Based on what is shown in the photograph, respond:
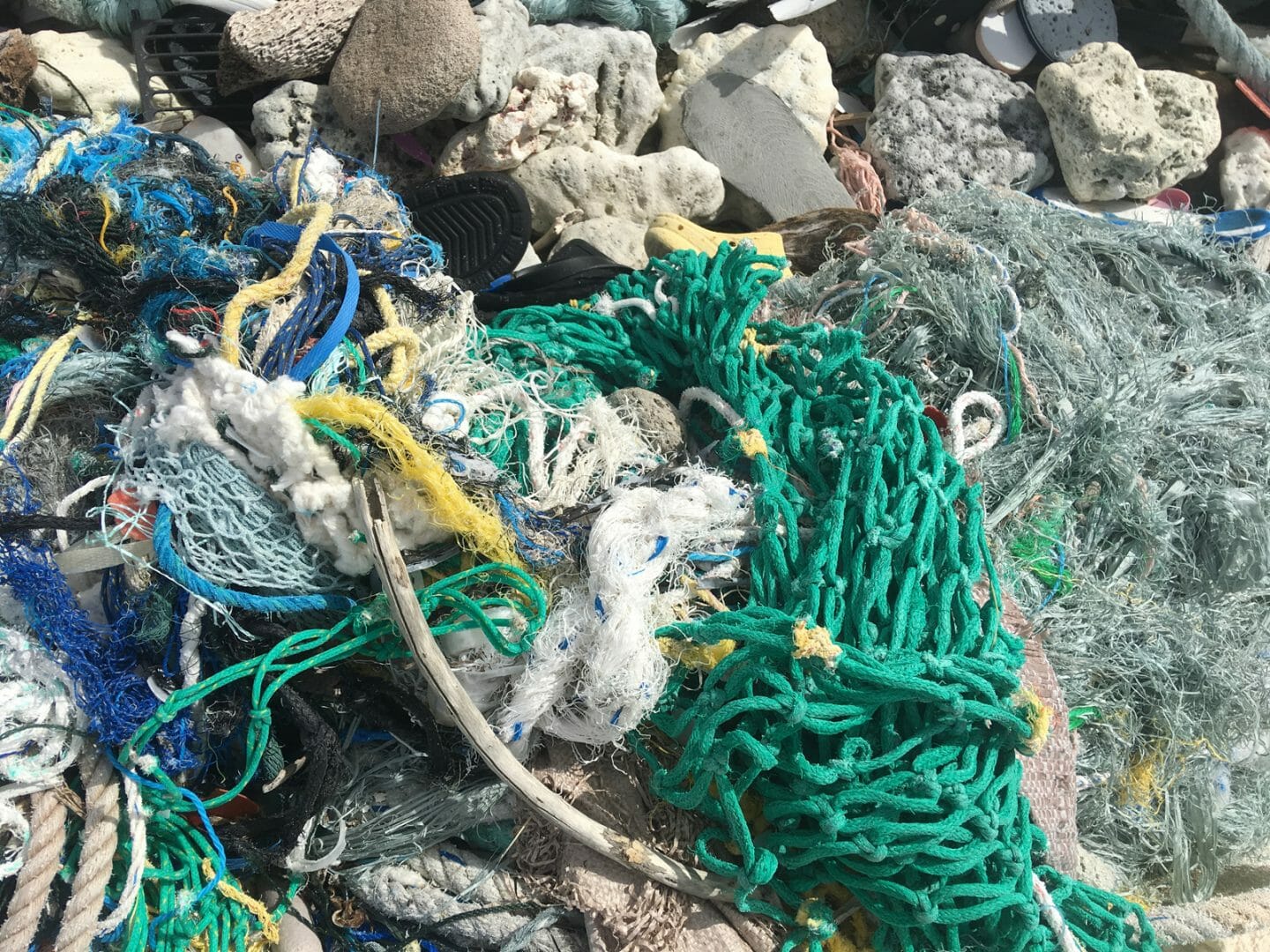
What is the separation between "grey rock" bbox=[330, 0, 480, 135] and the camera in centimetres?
256

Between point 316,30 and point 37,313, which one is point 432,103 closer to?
point 316,30

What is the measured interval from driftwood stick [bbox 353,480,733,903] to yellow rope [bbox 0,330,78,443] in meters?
0.64

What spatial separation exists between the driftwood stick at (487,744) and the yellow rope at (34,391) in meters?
0.64

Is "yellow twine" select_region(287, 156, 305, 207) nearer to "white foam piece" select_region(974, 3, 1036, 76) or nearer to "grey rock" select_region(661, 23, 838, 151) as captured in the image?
Result: "grey rock" select_region(661, 23, 838, 151)

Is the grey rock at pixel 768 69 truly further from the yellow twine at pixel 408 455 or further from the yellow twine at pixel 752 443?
the yellow twine at pixel 408 455

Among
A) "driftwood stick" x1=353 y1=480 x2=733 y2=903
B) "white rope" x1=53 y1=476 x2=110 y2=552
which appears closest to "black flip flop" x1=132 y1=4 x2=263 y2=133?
"white rope" x1=53 y1=476 x2=110 y2=552

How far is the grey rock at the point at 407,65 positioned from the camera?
101 inches

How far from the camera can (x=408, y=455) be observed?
1.52 metres

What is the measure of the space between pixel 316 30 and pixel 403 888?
224cm

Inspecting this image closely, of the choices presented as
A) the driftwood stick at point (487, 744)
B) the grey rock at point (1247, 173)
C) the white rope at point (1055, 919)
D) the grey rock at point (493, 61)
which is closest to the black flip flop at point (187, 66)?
the grey rock at point (493, 61)

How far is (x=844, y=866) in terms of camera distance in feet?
5.16

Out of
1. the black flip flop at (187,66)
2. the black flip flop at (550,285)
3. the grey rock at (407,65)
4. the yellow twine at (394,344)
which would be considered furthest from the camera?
the black flip flop at (187,66)

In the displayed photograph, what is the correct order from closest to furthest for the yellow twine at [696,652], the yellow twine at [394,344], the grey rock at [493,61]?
the yellow twine at [696,652] < the yellow twine at [394,344] < the grey rock at [493,61]

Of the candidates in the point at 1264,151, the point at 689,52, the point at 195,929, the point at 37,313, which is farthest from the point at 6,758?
the point at 1264,151
